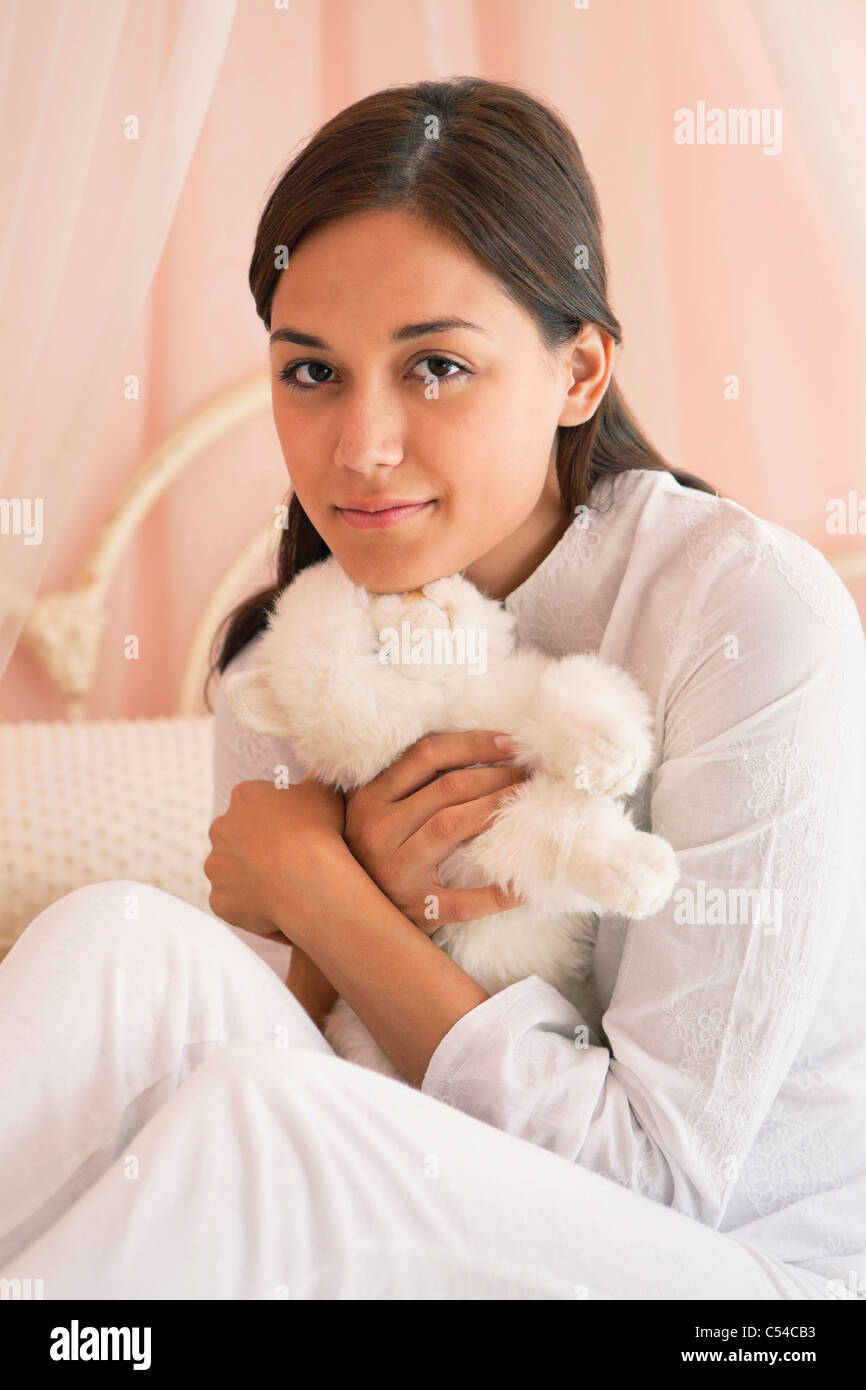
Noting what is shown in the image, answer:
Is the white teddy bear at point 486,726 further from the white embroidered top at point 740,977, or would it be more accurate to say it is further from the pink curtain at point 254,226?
the pink curtain at point 254,226

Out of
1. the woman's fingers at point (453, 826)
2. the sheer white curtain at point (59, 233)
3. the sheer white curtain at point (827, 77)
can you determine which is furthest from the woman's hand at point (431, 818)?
the sheer white curtain at point (827, 77)

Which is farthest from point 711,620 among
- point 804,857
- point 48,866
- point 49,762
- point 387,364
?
point 49,762

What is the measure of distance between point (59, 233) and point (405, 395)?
535 millimetres

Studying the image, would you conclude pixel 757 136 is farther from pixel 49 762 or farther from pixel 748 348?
pixel 49 762

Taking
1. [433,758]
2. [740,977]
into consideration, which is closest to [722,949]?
[740,977]

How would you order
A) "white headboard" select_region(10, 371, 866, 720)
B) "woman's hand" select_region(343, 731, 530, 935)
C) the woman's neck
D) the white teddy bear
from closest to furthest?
the white teddy bear < "woman's hand" select_region(343, 731, 530, 935) < the woman's neck < "white headboard" select_region(10, 371, 866, 720)

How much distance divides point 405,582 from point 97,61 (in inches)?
29.1

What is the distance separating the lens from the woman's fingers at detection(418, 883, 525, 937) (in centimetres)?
103

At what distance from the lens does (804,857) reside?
0.99 m

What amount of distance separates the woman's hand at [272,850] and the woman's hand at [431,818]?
0.17 ft

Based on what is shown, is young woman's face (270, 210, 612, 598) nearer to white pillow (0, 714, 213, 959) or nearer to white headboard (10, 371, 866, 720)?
white pillow (0, 714, 213, 959)

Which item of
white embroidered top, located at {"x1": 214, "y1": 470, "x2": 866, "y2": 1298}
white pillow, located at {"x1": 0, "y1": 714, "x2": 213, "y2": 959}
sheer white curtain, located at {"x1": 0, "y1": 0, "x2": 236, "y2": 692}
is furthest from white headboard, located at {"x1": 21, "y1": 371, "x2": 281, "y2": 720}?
white embroidered top, located at {"x1": 214, "y1": 470, "x2": 866, "y2": 1298}

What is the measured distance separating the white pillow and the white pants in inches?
29.0

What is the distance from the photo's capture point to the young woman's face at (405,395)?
40.4 inches
